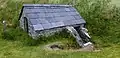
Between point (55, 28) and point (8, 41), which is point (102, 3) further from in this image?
point (8, 41)

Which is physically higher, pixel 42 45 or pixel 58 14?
pixel 58 14

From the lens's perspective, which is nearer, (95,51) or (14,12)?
(95,51)

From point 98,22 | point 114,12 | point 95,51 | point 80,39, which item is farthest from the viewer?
point 114,12

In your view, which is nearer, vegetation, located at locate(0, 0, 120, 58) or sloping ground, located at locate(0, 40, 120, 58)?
sloping ground, located at locate(0, 40, 120, 58)

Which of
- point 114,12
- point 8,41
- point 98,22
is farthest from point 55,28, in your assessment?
point 114,12

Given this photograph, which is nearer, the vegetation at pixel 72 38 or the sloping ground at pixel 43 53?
the sloping ground at pixel 43 53

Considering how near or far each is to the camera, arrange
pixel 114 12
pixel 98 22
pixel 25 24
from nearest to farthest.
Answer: pixel 25 24, pixel 98 22, pixel 114 12

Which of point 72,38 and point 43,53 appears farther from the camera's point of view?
point 72,38
